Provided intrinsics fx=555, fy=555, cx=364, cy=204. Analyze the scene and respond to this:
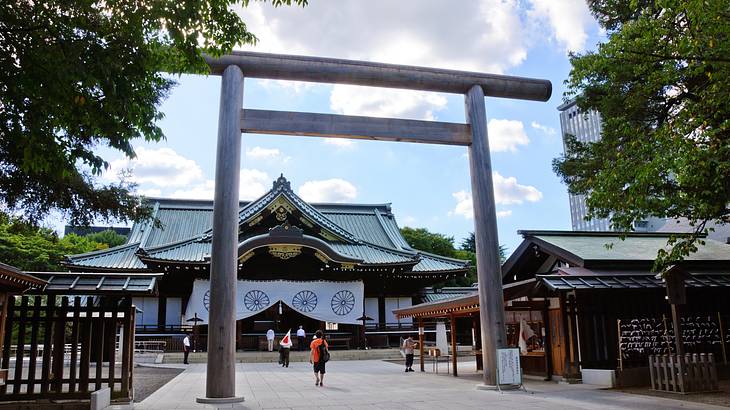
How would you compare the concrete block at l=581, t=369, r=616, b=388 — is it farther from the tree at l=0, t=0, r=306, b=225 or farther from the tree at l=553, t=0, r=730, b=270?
the tree at l=0, t=0, r=306, b=225

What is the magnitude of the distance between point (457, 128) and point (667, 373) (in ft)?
21.1

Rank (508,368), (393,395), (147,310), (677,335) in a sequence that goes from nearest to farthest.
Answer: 1. (677,335)
2. (508,368)
3. (393,395)
4. (147,310)

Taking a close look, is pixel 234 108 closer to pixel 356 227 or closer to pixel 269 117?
pixel 269 117

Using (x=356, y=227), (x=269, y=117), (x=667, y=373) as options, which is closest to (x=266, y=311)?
(x=356, y=227)

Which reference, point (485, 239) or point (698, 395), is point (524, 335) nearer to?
point (485, 239)

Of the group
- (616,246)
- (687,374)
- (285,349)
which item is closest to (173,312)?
(285,349)

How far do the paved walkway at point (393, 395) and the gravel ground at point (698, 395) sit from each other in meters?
0.43

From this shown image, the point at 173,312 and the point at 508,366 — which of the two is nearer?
the point at 508,366

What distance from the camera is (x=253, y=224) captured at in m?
27.2

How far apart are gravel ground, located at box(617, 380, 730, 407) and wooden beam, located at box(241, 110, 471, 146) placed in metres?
6.12

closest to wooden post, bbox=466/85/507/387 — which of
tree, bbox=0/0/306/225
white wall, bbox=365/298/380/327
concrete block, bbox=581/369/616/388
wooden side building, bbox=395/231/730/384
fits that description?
wooden side building, bbox=395/231/730/384

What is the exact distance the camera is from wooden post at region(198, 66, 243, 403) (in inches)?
378

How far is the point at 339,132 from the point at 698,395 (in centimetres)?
842

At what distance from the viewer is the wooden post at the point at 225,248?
9.59m
